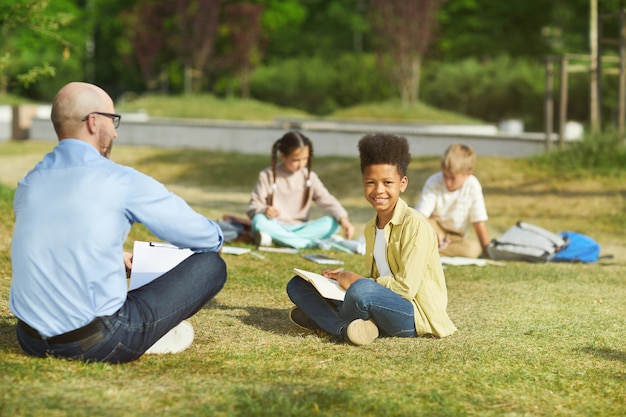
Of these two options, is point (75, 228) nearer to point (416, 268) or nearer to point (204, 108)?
point (416, 268)

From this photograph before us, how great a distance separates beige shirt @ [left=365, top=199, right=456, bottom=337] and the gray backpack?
4.19 m

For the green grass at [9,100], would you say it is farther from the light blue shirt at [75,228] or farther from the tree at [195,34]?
the light blue shirt at [75,228]

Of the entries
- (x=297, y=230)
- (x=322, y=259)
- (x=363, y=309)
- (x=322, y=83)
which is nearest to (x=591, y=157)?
(x=297, y=230)

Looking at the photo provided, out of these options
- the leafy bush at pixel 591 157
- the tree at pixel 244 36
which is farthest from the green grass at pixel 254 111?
the leafy bush at pixel 591 157

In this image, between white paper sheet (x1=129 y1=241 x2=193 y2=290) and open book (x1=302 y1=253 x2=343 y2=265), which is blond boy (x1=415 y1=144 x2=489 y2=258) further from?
white paper sheet (x1=129 y1=241 x2=193 y2=290)

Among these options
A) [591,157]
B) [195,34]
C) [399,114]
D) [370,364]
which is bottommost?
[370,364]

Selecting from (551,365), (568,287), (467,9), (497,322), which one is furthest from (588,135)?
(467,9)

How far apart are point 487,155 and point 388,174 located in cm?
1482

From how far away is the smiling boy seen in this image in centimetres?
556

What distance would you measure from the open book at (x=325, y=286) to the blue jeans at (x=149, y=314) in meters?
0.74

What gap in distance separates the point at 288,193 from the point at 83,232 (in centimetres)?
578

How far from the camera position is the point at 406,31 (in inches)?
1319

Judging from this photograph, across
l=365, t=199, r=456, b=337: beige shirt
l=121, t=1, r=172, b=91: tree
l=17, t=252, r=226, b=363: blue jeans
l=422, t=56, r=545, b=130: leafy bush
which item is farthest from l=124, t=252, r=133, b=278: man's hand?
l=121, t=1, r=172, b=91: tree

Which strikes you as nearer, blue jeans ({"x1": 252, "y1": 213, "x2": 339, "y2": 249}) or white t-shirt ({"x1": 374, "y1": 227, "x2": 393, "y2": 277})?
white t-shirt ({"x1": 374, "y1": 227, "x2": 393, "y2": 277})
